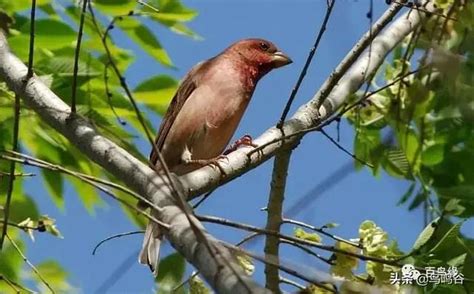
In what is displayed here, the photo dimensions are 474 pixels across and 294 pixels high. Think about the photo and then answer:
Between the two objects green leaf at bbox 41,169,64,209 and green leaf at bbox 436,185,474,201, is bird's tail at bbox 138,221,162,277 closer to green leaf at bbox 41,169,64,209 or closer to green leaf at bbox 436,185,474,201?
green leaf at bbox 41,169,64,209

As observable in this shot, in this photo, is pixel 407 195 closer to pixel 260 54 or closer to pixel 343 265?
pixel 343 265

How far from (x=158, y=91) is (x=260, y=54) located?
1.26 metres

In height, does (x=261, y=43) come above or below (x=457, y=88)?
above

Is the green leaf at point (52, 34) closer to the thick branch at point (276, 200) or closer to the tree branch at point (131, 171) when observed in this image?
the tree branch at point (131, 171)

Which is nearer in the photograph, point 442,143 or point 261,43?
point 442,143

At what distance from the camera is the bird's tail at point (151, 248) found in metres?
4.69

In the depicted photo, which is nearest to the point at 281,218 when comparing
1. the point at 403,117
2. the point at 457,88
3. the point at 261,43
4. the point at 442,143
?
the point at 403,117

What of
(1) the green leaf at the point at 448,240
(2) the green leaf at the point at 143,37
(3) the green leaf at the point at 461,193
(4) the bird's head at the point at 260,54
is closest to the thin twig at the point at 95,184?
(1) the green leaf at the point at 448,240

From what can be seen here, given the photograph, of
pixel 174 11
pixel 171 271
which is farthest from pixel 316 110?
pixel 174 11

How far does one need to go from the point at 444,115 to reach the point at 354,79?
0.56m

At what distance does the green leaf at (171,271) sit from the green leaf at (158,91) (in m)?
1.77

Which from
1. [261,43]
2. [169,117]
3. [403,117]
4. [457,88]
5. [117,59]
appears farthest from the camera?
[261,43]

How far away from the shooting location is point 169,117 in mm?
5809

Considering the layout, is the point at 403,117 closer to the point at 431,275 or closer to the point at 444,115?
the point at 444,115
